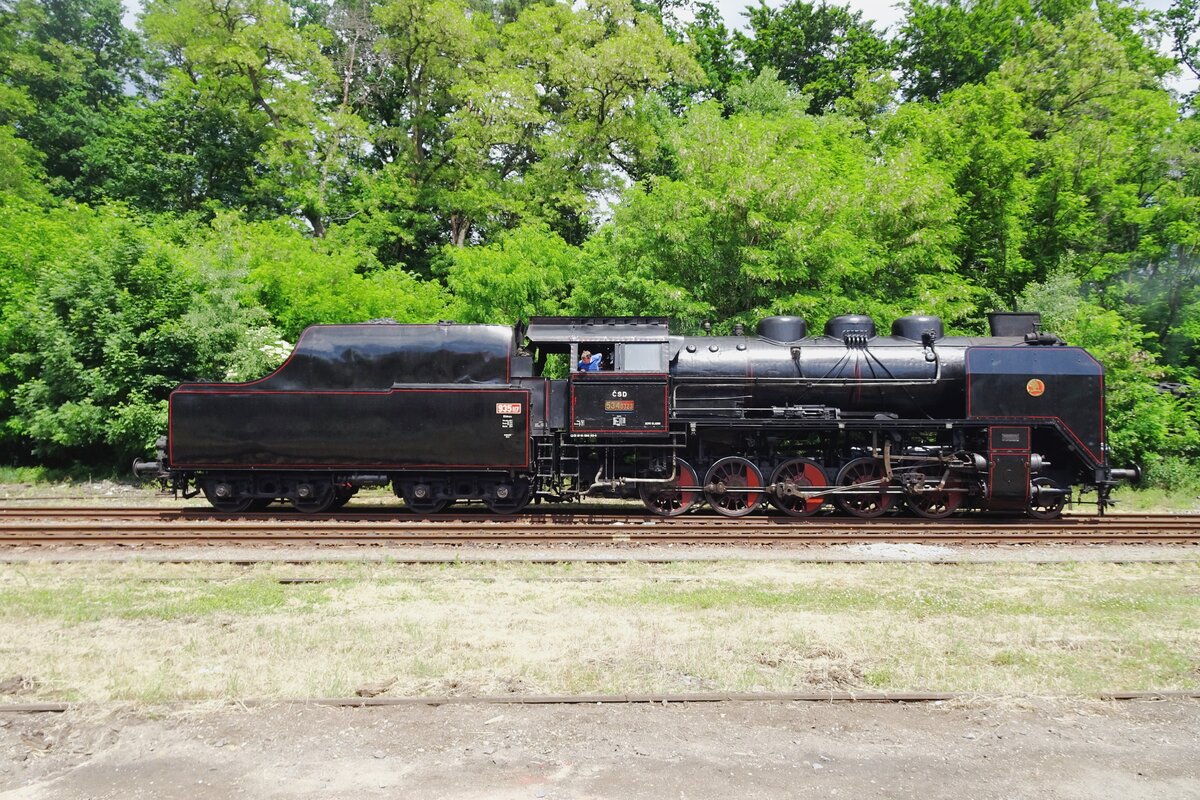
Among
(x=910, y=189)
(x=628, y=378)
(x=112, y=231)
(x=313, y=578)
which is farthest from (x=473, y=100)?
(x=313, y=578)

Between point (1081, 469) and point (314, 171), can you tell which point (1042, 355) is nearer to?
point (1081, 469)

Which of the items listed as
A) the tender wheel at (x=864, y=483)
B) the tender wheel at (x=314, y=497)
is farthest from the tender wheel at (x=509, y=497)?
the tender wheel at (x=864, y=483)

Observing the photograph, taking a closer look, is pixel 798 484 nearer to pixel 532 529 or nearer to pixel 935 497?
pixel 935 497

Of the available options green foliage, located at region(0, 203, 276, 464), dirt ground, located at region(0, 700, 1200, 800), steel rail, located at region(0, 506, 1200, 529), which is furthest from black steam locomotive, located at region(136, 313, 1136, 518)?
dirt ground, located at region(0, 700, 1200, 800)

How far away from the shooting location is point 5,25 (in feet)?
119

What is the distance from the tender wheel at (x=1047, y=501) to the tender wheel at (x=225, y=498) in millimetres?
12141

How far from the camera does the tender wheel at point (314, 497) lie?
13.0m

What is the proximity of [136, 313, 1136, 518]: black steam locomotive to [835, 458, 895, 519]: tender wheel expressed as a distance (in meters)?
0.04

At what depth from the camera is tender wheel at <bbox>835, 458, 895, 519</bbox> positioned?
505 inches

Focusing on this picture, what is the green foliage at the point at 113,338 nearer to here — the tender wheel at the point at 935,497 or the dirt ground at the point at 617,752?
the dirt ground at the point at 617,752

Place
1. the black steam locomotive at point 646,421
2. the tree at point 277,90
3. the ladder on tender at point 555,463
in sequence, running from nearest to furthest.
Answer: the black steam locomotive at point 646,421 < the ladder on tender at point 555,463 < the tree at point 277,90

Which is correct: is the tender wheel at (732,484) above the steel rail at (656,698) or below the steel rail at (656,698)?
above

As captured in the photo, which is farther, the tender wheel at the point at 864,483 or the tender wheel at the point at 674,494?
the tender wheel at the point at 674,494

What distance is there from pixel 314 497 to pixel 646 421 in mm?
5311
